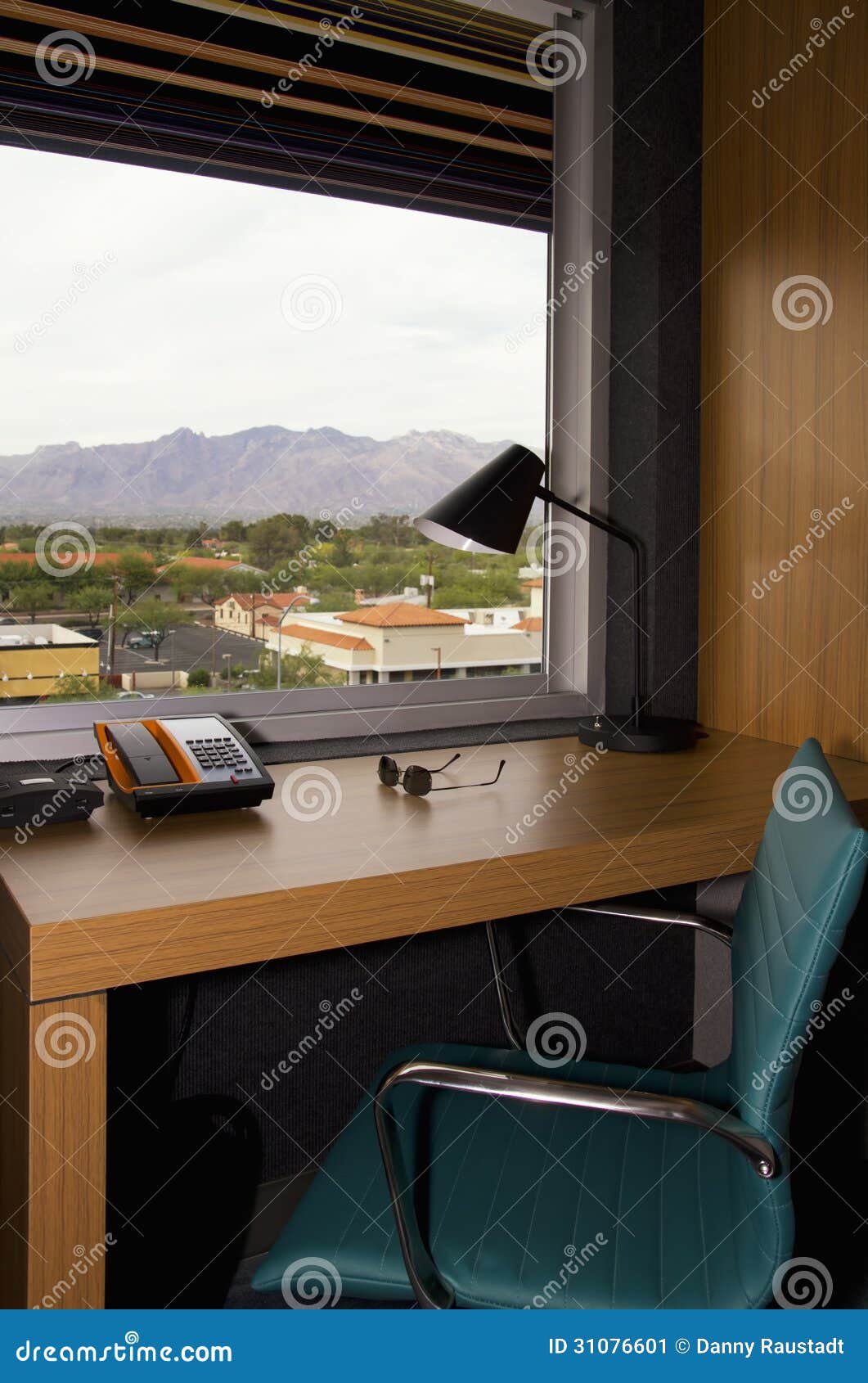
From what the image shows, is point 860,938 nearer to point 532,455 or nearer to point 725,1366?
point 725,1366

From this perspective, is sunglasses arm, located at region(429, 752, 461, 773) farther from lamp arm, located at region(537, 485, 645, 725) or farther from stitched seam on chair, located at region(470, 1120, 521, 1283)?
stitched seam on chair, located at region(470, 1120, 521, 1283)

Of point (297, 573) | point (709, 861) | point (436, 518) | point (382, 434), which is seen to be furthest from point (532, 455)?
point (709, 861)

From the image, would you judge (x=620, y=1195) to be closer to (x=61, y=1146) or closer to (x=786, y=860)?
(x=786, y=860)

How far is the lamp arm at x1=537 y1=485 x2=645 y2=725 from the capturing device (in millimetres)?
1867

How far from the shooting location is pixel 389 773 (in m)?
1.63

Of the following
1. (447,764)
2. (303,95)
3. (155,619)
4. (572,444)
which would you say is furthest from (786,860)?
(303,95)

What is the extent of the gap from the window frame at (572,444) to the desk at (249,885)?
0.26 metres

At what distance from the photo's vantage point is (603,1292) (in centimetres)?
101

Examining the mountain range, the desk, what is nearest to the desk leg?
the desk

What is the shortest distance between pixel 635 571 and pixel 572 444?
32 centimetres

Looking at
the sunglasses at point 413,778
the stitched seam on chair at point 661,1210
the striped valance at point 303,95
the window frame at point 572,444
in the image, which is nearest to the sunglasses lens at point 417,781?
the sunglasses at point 413,778

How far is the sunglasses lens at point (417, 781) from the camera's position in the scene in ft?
Answer: 5.12

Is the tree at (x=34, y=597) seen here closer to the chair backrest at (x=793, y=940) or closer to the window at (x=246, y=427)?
the window at (x=246, y=427)

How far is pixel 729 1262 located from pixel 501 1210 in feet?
0.78
